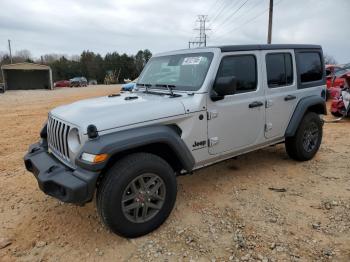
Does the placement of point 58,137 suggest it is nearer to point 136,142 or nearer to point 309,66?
point 136,142

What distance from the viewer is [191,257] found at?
3.01m

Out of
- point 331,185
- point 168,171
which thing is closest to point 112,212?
point 168,171

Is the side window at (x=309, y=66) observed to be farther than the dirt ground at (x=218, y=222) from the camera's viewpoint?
Yes

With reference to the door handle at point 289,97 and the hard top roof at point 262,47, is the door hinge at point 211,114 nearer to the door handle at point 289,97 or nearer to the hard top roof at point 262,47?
the hard top roof at point 262,47

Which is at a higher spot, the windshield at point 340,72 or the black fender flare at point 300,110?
the windshield at point 340,72

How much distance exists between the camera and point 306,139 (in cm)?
534

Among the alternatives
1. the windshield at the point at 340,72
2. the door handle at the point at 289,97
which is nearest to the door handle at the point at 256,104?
the door handle at the point at 289,97

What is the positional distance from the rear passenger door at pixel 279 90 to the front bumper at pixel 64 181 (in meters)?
2.73

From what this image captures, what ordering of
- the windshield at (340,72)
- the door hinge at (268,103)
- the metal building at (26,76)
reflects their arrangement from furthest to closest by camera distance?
the metal building at (26,76) → the windshield at (340,72) → the door hinge at (268,103)

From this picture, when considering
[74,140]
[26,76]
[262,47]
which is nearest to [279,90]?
[262,47]

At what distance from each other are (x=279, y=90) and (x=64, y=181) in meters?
3.26

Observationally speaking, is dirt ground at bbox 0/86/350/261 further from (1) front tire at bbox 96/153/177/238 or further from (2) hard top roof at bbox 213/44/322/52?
(2) hard top roof at bbox 213/44/322/52

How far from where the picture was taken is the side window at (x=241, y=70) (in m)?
4.02

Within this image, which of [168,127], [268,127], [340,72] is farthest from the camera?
[340,72]
